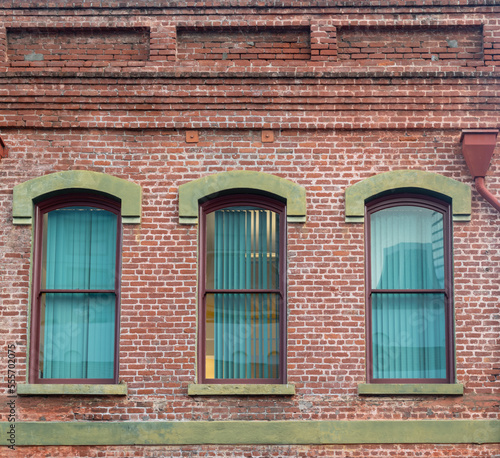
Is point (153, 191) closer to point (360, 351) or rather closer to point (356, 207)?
point (356, 207)

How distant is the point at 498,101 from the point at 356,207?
2.34 m

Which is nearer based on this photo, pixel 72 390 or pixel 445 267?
pixel 72 390

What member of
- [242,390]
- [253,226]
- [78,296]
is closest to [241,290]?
[253,226]

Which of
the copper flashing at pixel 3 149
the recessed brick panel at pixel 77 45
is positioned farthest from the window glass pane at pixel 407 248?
the copper flashing at pixel 3 149

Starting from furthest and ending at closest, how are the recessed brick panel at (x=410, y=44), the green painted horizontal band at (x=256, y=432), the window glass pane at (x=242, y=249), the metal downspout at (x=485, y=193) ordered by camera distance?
the recessed brick panel at (x=410, y=44)
the window glass pane at (x=242, y=249)
the metal downspout at (x=485, y=193)
the green painted horizontal band at (x=256, y=432)

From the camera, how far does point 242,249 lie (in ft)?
29.0

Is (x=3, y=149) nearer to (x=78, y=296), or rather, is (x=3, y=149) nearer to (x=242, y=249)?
(x=78, y=296)

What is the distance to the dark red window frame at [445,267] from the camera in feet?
28.1

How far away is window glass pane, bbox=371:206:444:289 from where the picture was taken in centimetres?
880

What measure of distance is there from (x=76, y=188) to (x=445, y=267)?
15.9 feet

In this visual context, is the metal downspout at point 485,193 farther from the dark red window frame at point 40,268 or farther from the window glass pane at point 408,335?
the dark red window frame at point 40,268

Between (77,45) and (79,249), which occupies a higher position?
(77,45)

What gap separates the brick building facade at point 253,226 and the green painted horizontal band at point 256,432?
2cm

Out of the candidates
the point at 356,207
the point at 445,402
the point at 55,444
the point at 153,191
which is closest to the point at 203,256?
the point at 153,191
